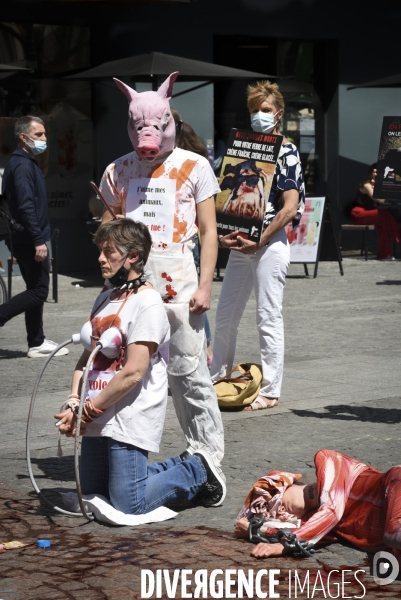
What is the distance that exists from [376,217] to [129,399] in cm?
1332

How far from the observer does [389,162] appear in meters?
14.2

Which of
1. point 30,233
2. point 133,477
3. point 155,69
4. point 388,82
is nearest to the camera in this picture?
point 133,477

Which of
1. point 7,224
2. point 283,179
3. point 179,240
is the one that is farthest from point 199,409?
point 7,224

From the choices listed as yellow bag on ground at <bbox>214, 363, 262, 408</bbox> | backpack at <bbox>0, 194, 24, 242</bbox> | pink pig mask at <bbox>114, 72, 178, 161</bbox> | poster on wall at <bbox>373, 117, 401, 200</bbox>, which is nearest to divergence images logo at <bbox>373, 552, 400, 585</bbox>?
pink pig mask at <bbox>114, 72, 178, 161</bbox>

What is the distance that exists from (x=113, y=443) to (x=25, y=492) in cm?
77

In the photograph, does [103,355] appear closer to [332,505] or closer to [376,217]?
[332,505]

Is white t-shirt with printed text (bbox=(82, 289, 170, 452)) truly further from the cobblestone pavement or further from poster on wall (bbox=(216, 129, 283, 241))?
poster on wall (bbox=(216, 129, 283, 241))

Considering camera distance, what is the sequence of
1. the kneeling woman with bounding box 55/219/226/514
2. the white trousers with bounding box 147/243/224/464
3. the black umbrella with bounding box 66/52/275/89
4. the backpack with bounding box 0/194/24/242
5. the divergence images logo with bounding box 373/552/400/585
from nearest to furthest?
the divergence images logo with bounding box 373/552/400/585 < the kneeling woman with bounding box 55/219/226/514 < the white trousers with bounding box 147/243/224/464 < the backpack with bounding box 0/194/24/242 < the black umbrella with bounding box 66/52/275/89

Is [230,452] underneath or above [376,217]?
underneath

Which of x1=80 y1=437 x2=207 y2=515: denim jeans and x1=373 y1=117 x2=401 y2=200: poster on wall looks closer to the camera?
x1=80 y1=437 x2=207 y2=515: denim jeans

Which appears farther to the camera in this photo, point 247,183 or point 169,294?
point 247,183

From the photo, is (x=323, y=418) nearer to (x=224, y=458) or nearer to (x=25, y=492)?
(x=224, y=458)

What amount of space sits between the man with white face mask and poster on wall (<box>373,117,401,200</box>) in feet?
18.7

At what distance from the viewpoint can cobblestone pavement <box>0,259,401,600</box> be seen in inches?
168
